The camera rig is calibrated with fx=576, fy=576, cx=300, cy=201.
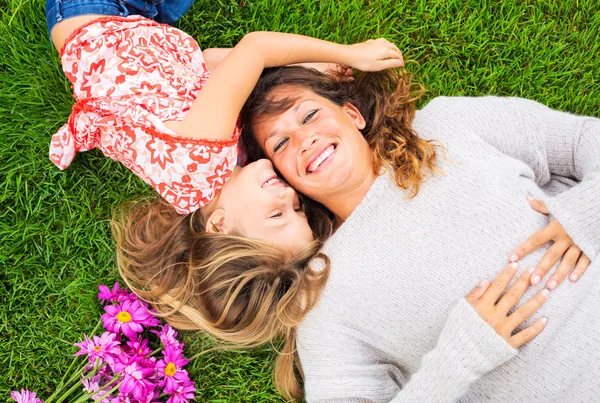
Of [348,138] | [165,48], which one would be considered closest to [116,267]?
[165,48]

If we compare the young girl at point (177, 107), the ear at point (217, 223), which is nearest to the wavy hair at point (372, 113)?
the young girl at point (177, 107)

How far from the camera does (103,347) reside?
2447mm

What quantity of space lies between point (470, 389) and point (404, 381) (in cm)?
27

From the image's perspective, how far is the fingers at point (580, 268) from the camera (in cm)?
215

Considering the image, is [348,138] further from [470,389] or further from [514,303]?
[470,389]

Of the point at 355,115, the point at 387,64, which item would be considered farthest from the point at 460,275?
the point at 387,64

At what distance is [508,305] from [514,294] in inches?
1.9

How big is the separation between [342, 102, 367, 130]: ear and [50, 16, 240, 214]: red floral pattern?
1.63ft

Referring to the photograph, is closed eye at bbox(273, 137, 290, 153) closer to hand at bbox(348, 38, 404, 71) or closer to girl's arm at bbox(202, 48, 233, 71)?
hand at bbox(348, 38, 404, 71)

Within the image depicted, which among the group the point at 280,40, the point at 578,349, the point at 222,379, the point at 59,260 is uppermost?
the point at 280,40

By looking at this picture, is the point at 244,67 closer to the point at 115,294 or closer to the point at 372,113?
the point at 372,113

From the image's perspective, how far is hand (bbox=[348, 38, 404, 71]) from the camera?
2.46 metres

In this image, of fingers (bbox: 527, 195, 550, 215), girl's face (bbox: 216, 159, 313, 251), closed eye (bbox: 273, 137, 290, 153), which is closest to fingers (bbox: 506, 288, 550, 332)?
fingers (bbox: 527, 195, 550, 215)

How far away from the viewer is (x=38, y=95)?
8.87ft
